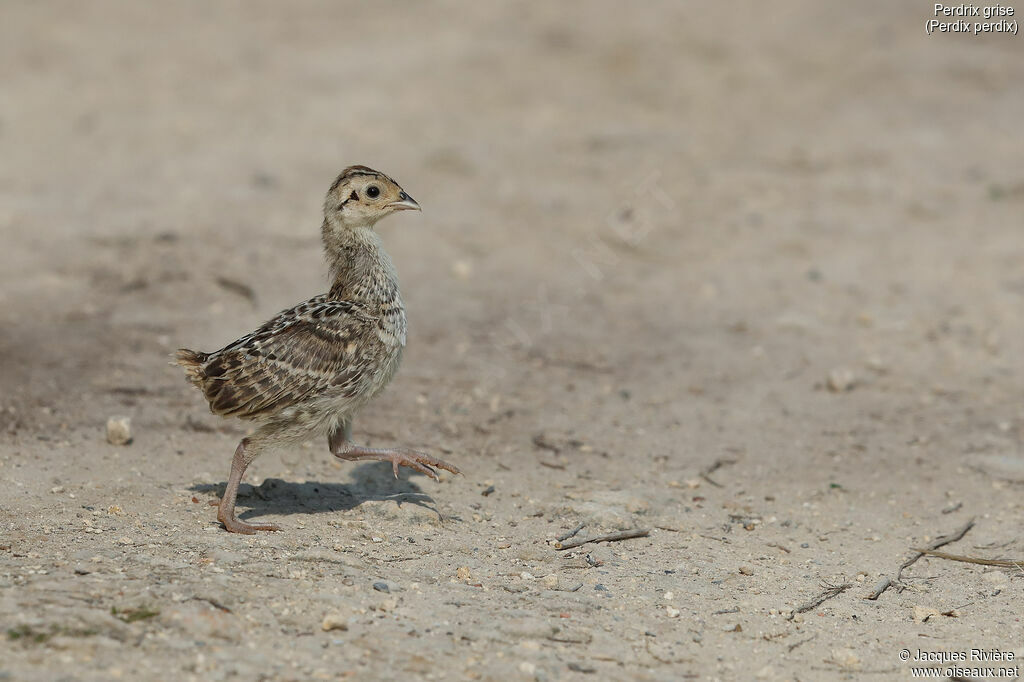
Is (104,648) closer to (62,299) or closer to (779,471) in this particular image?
(779,471)

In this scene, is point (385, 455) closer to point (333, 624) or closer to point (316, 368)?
point (316, 368)

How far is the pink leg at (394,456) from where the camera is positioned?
6.81m

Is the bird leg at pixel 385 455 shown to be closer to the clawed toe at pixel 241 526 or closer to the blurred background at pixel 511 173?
the clawed toe at pixel 241 526

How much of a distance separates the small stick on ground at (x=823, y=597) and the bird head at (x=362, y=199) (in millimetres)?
3369

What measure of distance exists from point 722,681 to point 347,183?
152 inches

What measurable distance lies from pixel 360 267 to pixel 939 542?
396 centimetres

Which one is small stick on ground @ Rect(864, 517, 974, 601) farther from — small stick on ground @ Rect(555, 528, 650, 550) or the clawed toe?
the clawed toe

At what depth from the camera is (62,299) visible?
9.98 meters

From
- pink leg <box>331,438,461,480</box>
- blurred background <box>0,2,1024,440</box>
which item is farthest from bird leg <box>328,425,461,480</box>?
blurred background <box>0,2,1024,440</box>

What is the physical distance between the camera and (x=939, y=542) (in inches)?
270

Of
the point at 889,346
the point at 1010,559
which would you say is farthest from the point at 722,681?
the point at 889,346

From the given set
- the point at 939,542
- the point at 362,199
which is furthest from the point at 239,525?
the point at 939,542

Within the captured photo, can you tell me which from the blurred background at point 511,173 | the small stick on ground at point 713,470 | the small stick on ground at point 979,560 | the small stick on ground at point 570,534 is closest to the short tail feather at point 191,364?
the blurred background at point 511,173

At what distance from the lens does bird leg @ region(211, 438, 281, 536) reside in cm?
624
